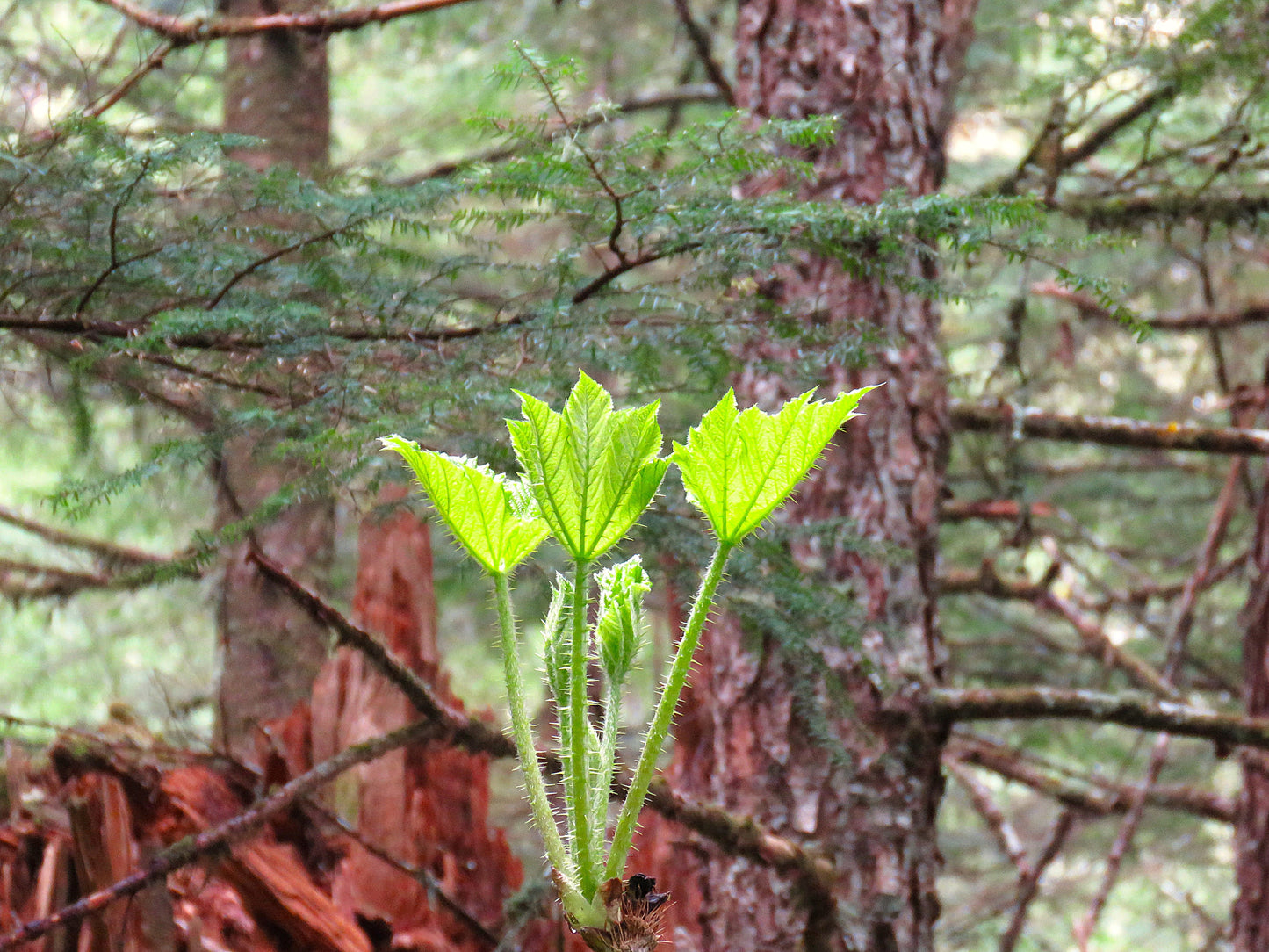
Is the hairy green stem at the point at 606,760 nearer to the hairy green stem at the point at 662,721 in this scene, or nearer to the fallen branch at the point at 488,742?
the hairy green stem at the point at 662,721

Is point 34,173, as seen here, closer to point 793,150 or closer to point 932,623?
point 793,150

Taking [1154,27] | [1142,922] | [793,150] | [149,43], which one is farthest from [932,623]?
[1142,922]

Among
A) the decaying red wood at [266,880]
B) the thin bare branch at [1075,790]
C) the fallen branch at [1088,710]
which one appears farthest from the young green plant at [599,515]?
the thin bare branch at [1075,790]

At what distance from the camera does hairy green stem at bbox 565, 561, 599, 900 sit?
838mm

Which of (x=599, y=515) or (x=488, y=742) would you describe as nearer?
(x=599, y=515)

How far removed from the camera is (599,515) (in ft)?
2.67

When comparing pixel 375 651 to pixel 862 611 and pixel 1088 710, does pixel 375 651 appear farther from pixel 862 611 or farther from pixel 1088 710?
pixel 1088 710

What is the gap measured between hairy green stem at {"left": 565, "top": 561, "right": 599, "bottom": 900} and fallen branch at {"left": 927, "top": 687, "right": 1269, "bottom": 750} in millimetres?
2180

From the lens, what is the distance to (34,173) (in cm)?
172

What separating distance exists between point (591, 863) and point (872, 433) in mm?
2337

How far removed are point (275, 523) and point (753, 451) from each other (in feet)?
10.9

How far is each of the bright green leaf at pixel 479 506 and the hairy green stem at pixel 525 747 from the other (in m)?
0.04

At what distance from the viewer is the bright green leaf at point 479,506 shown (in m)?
0.81

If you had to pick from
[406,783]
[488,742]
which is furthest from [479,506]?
[406,783]
